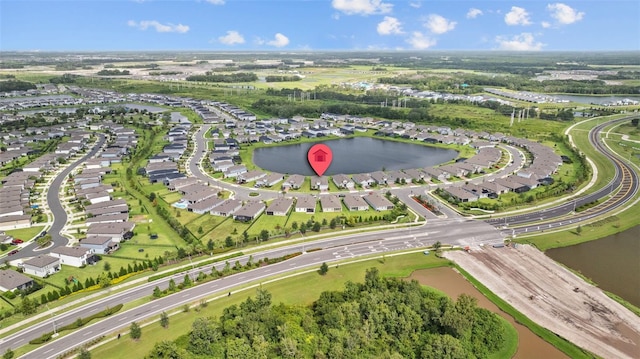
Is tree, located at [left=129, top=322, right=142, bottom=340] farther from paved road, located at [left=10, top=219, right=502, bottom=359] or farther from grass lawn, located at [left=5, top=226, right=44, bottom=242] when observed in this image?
grass lawn, located at [left=5, top=226, right=44, bottom=242]

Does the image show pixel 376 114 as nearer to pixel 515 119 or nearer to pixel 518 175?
pixel 515 119

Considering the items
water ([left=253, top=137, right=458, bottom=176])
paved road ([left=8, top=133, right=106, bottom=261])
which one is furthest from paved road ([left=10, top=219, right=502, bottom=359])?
water ([left=253, top=137, right=458, bottom=176])

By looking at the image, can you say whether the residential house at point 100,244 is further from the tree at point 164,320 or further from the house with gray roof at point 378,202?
the house with gray roof at point 378,202

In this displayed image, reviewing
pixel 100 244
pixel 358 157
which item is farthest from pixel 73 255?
pixel 358 157

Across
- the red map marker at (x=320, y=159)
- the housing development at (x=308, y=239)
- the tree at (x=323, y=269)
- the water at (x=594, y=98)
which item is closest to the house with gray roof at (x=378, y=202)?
the housing development at (x=308, y=239)

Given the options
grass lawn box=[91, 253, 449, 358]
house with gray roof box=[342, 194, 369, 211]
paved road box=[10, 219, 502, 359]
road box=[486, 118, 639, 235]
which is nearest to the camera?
grass lawn box=[91, 253, 449, 358]

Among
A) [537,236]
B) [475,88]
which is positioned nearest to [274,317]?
[537,236]
